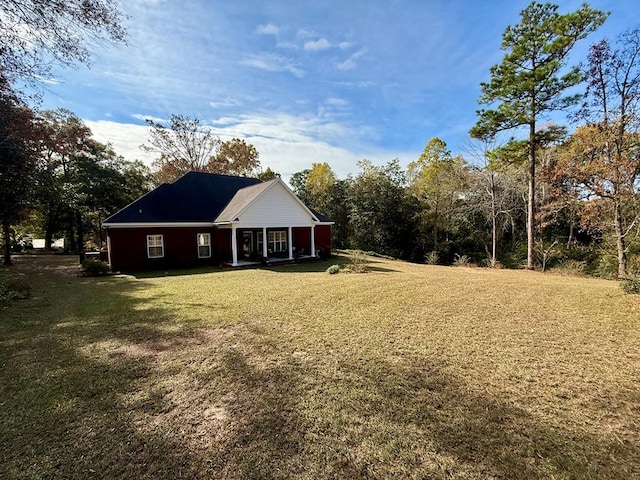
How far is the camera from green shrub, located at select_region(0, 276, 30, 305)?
8.05 m

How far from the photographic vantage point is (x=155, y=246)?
14.8 meters

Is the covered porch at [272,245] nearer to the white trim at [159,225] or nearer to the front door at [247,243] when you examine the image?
the front door at [247,243]

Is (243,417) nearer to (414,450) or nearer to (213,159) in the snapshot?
(414,450)

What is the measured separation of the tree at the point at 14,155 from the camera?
9.84m

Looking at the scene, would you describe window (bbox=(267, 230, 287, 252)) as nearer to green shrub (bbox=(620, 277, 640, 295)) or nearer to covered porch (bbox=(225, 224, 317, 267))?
covered porch (bbox=(225, 224, 317, 267))

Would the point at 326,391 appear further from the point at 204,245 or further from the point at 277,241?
the point at 277,241

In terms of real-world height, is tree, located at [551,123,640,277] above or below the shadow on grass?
above

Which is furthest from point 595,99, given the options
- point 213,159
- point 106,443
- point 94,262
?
point 213,159

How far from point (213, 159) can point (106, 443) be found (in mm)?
31557

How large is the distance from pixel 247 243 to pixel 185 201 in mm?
4352

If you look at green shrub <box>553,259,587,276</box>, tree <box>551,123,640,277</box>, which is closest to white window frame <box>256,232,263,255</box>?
tree <box>551,123,640,277</box>

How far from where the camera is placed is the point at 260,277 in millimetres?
11539

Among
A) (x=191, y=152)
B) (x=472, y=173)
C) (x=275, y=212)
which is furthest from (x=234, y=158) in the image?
(x=472, y=173)

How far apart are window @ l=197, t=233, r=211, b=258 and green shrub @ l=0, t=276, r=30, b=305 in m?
7.36
